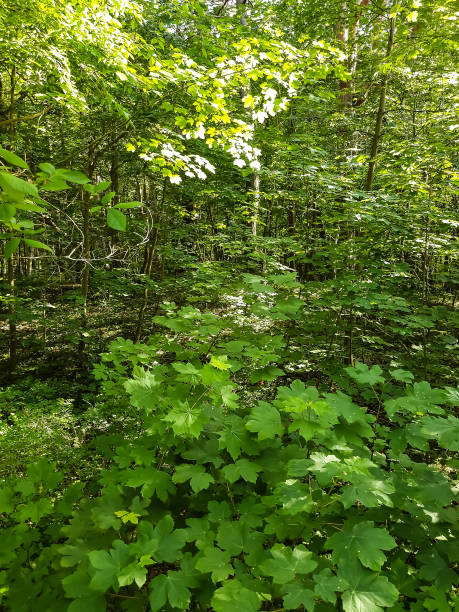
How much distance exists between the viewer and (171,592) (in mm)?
1381

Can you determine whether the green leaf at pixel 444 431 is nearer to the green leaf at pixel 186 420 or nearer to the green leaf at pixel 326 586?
the green leaf at pixel 326 586

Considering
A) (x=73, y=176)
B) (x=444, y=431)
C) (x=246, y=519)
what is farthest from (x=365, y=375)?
(x=73, y=176)

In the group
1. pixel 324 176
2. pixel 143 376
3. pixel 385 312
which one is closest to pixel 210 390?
pixel 143 376

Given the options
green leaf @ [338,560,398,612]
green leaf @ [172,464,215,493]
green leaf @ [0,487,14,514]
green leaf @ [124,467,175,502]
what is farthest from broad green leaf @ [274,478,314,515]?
green leaf @ [0,487,14,514]

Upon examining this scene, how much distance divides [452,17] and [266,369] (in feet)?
17.4

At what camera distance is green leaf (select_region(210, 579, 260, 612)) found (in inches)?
49.0

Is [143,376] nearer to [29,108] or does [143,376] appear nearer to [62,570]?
[62,570]

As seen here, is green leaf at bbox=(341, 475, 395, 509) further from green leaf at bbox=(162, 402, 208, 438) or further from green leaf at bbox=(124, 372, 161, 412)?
green leaf at bbox=(124, 372, 161, 412)

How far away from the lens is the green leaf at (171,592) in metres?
1.33

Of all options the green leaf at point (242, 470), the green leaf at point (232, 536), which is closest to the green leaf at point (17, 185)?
the green leaf at point (242, 470)

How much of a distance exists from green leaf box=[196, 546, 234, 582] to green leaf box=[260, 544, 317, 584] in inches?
7.2

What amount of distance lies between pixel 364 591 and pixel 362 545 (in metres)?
0.15

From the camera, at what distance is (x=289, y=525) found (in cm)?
168

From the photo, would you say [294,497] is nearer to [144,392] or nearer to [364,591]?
[364,591]
